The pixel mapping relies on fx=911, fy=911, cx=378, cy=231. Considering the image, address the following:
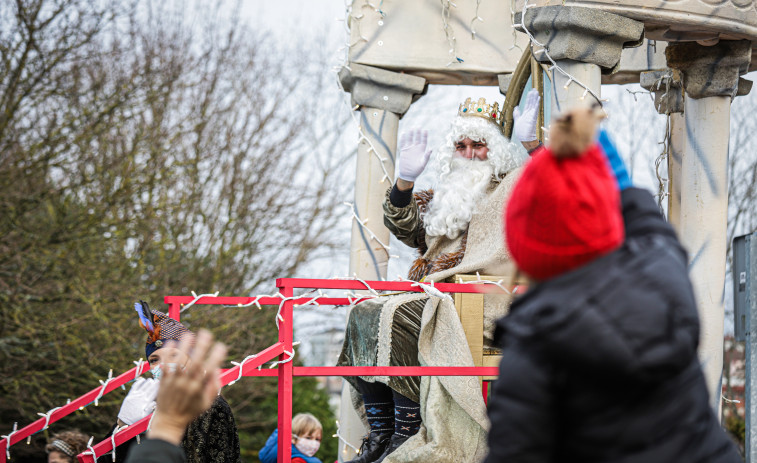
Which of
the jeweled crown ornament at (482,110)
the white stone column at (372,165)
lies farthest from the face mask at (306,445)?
the jeweled crown ornament at (482,110)

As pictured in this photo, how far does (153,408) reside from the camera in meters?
3.47

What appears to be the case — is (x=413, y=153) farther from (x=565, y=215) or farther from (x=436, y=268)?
(x=565, y=215)

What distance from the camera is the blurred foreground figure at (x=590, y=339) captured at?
4.33 ft

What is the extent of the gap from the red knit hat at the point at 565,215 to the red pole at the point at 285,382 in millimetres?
1946

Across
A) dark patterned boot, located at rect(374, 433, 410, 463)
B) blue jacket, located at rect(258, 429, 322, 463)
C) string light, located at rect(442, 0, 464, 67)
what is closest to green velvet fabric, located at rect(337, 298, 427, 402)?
dark patterned boot, located at rect(374, 433, 410, 463)

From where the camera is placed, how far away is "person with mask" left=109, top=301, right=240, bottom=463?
353 centimetres

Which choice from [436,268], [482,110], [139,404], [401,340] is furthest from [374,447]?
[482,110]

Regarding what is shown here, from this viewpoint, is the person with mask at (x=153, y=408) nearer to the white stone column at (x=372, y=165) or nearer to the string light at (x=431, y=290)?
the string light at (x=431, y=290)

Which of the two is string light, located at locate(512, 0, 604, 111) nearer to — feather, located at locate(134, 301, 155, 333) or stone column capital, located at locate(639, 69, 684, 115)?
stone column capital, located at locate(639, 69, 684, 115)

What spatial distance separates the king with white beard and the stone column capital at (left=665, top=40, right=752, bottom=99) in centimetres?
91

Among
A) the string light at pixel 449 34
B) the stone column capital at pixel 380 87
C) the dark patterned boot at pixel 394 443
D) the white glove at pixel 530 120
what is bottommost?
the dark patterned boot at pixel 394 443

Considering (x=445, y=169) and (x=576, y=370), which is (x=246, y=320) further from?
(x=576, y=370)

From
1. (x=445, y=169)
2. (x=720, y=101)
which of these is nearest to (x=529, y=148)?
(x=445, y=169)

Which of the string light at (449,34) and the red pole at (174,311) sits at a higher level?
the string light at (449,34)
